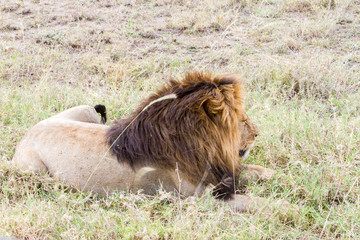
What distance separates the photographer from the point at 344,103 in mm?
4410

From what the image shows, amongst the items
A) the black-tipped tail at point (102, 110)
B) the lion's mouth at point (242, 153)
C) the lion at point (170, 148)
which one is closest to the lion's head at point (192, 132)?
the lion at point (170, 148)

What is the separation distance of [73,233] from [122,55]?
12.9ft

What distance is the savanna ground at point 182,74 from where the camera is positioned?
8.54ft

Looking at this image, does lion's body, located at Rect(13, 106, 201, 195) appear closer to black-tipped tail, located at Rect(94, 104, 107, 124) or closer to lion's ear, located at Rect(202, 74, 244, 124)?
lion's ear, located at Rect(202, 74, 244, 124)

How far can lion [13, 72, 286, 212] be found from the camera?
2.81m

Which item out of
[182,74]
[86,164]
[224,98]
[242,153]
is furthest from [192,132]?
[182,74]

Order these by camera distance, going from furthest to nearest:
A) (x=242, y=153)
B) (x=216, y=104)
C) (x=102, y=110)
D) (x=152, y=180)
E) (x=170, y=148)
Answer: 1. (x=102, y=110)
2. (x=242, y=153)
3. (x=152, y=180)
4. (x=170, y=148)
5. (x=216, y=104)

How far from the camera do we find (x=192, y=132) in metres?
2.82

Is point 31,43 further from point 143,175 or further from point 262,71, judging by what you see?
point 143,175

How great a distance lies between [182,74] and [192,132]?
2.42m

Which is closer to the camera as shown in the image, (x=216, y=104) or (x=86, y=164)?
(x=216, y=104)

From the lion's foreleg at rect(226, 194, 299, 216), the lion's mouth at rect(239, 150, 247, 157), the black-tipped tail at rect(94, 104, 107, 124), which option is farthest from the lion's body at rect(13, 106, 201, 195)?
the black-tipped tail at rect(94, 104, 107, 124)

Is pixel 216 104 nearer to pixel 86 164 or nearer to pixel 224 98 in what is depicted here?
pixel 224 98

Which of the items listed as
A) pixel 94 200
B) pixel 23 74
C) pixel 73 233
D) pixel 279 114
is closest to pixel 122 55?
pixel 23 74
